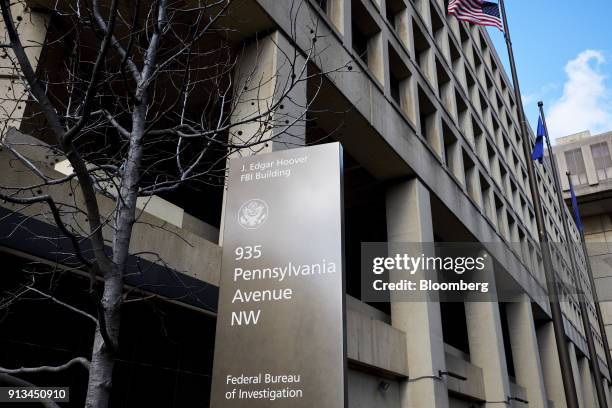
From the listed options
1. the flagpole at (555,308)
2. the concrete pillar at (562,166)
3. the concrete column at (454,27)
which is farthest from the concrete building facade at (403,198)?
the concrete pillar at (562,166)

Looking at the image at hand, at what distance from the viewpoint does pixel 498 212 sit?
85.4 ft

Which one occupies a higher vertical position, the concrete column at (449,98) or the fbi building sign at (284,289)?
Result: the concrete column at (449,98)

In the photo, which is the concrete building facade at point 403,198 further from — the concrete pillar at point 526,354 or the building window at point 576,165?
the building window at point 576,165

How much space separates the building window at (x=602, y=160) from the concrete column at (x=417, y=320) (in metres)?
50.7

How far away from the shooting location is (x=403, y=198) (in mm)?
15930

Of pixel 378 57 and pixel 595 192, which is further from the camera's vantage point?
pixel 595 192

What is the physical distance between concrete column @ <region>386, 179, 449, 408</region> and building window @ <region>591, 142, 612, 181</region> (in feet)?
166

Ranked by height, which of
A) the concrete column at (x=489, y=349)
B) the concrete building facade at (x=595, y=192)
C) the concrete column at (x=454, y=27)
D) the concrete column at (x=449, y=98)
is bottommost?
the concrete column at (x=489, y=349)

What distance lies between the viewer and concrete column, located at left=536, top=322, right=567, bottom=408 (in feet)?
85.3

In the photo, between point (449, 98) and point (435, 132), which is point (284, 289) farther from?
point (449, 98)

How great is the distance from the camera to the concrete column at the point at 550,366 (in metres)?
26.0

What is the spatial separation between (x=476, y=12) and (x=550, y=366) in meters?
19.8

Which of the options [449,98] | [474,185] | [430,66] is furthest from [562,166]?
[430,66]

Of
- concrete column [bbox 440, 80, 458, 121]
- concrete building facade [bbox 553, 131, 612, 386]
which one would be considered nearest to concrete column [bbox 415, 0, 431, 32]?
concrete column [bbox 440, 80, 458, 121]
